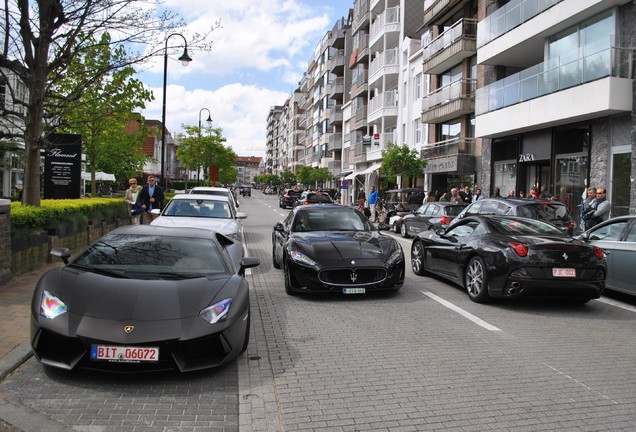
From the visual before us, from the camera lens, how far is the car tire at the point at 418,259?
10500mm

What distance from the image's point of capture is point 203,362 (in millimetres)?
4516

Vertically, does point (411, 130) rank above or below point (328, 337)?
above

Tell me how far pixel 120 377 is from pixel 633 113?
1697 cm

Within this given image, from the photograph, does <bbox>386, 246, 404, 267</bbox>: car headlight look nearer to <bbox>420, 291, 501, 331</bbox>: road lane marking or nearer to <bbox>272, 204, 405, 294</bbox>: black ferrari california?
<bbox>272, 204, 405, 294</bbox>: black ferrari california

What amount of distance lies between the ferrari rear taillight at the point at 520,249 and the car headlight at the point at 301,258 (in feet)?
9.32

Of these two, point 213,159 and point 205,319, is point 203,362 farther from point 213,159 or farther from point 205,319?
point 213,159

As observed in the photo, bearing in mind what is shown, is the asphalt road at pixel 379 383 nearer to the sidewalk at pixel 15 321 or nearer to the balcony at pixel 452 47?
the sidewalk at pixel 15 321

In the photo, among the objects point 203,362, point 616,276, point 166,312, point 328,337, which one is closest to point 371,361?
point 328,337

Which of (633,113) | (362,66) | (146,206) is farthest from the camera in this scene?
(362,66)

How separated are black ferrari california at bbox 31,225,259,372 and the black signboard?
415 inches

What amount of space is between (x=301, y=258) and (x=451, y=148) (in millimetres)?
A: 23777

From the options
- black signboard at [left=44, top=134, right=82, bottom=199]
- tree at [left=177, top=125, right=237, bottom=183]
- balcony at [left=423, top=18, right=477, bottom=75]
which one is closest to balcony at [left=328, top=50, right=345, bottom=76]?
tree at [left=177, top=125, right=237, bottom=183]

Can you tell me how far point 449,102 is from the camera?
96.6ft

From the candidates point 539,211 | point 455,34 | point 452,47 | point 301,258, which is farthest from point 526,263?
point 455,34
